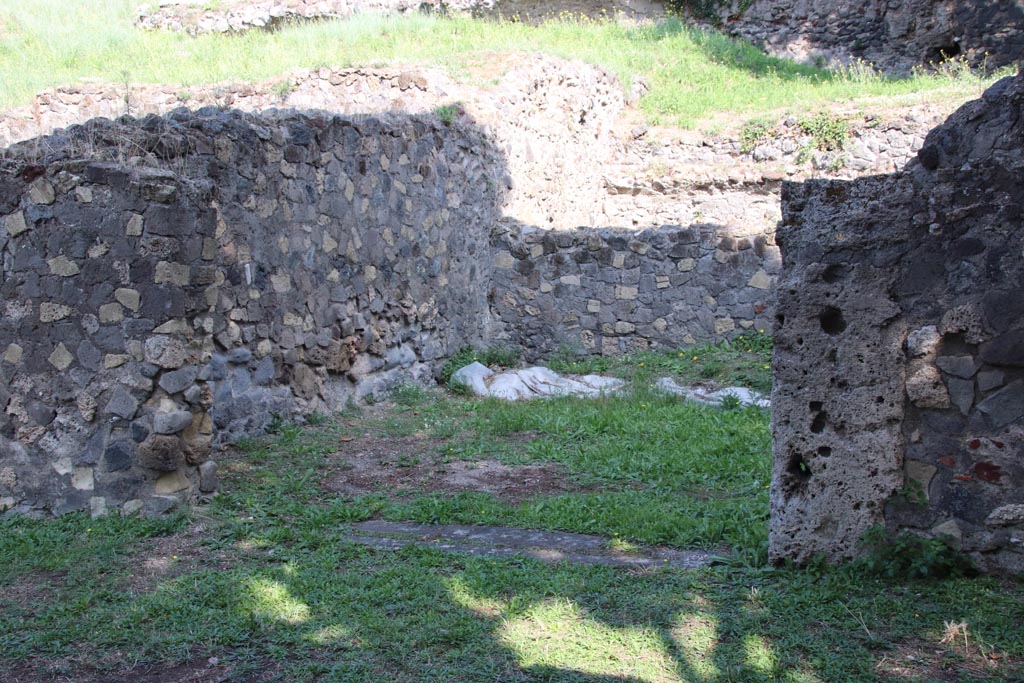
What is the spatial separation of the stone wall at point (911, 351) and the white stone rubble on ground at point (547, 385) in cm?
413

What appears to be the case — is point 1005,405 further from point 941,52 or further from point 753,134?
point 941,52

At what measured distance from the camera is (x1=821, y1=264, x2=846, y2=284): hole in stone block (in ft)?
12.1

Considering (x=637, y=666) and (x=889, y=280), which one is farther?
(x=889, y=280)

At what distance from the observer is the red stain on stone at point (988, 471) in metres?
3.45

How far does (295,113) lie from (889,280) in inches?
203

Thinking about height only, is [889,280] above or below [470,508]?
above

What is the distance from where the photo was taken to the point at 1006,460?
135 inches

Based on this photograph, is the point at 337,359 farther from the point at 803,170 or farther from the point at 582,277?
the point at 803,170

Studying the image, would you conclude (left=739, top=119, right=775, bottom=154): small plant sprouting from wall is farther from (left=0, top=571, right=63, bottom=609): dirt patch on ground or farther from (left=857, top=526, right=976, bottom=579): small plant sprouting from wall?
(left=0, top=571, right=63, bottom=609): dirt patch on ground

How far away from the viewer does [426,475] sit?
19.1ft

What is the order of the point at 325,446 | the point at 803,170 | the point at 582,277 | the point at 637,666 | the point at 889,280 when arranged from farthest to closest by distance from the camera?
the point at 803,170, the point at 582,277, the point at 325,446, the point at 889,280, the point at 637,666

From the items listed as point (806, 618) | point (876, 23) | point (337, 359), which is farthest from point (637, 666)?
point (876, 23)

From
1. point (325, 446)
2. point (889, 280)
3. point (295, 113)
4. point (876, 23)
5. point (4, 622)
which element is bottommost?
point (325, 446)

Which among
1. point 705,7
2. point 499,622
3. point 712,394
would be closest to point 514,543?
point 499,622
